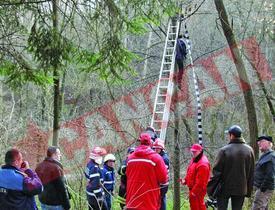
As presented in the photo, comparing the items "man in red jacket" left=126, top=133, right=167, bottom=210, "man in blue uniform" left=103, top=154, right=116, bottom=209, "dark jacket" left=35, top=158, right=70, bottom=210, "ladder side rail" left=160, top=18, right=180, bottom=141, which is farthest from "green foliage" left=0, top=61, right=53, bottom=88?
"ladder side rail" left=160, top=18, right=180, bottom=141

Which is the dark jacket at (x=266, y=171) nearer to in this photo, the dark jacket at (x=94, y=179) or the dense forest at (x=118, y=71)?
the dark jacket at (x=94, y=179)

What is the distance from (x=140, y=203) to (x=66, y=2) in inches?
140

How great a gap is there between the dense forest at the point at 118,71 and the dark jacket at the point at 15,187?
2.47 meters

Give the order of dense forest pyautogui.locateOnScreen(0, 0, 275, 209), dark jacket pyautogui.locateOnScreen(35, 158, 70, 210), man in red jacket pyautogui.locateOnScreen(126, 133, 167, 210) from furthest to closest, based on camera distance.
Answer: dense forest pyautogui.locateOnScreen(0, 0, 275, 209), dark jacket pyautogui.locateOnScreen(35, 158, 70, 210), man in red jacket pyautogui.locateOnScreen(126, 133, 167, 210)

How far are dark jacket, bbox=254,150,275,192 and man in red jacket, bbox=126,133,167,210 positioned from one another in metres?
1.78

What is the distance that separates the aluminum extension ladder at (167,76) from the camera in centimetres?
1145

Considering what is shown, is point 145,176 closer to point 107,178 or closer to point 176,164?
point 107,178

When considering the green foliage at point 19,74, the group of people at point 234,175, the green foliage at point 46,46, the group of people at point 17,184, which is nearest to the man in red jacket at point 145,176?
the group of people at point 234,175

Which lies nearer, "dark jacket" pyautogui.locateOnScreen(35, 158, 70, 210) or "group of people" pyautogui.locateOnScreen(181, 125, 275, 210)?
"dark jacket" pyautogui.locateOnScreen(35, 158, 70, 210)

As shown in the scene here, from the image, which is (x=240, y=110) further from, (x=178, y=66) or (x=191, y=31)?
(x=178, y=66)

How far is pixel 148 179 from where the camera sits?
640cm

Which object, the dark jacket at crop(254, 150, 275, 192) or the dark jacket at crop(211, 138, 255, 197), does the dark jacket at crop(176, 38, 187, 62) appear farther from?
the dark jacket at crop(211, 138, 255, 197)

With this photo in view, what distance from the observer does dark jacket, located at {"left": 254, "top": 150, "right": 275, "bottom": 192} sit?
724 centimetres

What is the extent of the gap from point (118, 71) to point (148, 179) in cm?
225
